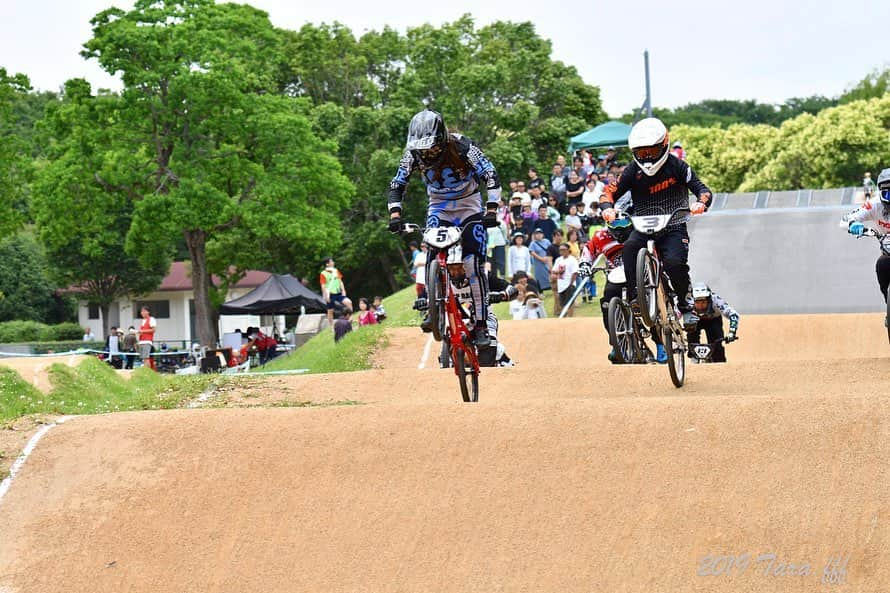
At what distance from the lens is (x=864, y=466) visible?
8203mm

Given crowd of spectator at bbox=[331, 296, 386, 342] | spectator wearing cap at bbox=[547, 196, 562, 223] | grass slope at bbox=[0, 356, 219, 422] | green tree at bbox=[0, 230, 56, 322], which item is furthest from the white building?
grass slope at bbox=[0, 356, 219, 422]

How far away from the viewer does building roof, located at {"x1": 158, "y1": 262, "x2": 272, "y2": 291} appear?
3329 inches

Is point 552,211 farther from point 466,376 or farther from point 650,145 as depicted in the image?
point 466,376

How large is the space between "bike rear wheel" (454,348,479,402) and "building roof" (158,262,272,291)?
7190cm

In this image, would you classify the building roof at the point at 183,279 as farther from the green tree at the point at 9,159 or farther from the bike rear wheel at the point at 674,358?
the bike rear wheel at the point at 674,358

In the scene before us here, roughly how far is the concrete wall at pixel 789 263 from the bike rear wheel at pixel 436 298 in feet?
61.3

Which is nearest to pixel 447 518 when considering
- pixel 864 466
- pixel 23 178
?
pixel 864 466

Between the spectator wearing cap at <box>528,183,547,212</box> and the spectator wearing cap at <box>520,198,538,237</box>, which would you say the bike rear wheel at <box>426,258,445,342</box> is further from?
the spectator wearing cap at <box>528,183,547,212</box>

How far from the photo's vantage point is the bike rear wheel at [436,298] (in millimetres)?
11312

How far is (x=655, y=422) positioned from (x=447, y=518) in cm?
191

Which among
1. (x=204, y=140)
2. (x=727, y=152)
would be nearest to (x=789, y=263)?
(x=204, y=140)

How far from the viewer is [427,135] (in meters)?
11.4

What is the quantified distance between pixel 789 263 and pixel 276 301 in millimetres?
15340

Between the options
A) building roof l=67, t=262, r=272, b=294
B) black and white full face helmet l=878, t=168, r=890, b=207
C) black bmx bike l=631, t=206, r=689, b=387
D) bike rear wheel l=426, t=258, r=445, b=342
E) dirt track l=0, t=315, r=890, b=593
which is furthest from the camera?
building roof l=67, t=262, r=272, b=294
